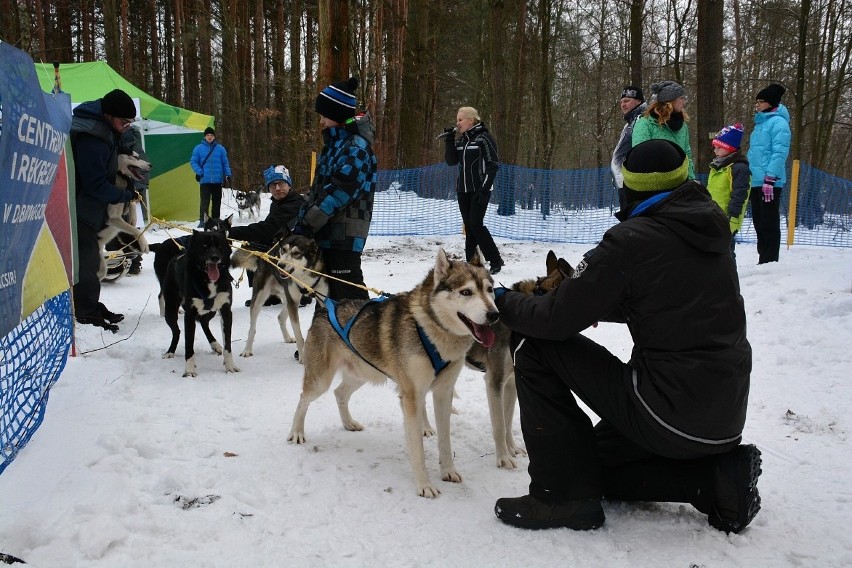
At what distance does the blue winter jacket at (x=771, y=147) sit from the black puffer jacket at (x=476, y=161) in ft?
9.97

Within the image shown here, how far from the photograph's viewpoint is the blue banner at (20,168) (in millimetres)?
2264

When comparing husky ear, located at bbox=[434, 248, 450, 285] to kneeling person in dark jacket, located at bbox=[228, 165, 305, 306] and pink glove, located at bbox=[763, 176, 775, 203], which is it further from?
pink glove, located at bbox=[763, 176, 775, 203]

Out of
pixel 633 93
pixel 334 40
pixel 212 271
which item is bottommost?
pixel 212 271

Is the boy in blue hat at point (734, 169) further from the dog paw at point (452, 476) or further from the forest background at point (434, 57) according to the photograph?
the forest background at point (434, 57)

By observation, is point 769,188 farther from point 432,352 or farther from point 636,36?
point 636,36

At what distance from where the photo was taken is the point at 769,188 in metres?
7.01

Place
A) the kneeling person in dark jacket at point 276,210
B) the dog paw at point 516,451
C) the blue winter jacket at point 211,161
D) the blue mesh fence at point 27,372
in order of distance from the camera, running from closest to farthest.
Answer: the blue mesh fence at point 27,372, the dog paw at point 516,451, the kneeling person in dark jacket at point 276,210, the blue winter jacket at point 211,161

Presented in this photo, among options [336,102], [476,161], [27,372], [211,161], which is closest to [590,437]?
[27,372]

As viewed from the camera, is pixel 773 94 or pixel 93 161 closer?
pixel 93 161

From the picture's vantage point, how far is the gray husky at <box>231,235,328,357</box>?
16.9ft

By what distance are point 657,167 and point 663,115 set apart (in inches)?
134

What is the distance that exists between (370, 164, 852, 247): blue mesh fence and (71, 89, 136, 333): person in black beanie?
685 cm

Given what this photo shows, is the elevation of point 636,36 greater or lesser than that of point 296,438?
greater

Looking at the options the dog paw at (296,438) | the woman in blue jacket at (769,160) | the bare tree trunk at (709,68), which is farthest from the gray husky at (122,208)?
the bare tree trunk at (709,68)
